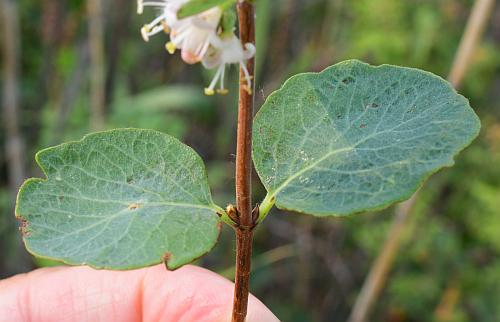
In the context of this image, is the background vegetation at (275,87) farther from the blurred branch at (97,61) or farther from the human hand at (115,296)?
the human hand at (115,296)

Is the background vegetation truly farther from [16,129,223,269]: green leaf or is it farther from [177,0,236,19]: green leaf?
[177,0,236,19]: green leaf

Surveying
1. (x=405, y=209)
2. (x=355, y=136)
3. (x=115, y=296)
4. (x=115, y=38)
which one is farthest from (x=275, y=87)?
(x=355, y=136)

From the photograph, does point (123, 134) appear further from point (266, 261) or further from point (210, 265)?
point (210, 265)

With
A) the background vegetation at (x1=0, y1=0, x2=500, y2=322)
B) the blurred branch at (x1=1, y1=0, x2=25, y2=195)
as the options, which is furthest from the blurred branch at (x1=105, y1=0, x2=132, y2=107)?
the blurred branch at (x1=1, y1=0, x2=25, y2=195)

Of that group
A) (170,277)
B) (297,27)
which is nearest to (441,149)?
(170,277)

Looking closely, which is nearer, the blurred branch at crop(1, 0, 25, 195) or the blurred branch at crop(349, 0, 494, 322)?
the blurred branch at crop(349, 0, 494, 322)

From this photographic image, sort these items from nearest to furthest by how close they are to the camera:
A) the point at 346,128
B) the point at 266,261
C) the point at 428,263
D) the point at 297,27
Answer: the point at 346,128
the point at 428,263
the point at 266,261
the point at 297,27

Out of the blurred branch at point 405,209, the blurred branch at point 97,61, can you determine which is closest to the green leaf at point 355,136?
the blurred branch at point 405,209

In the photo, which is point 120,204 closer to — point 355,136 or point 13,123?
point 355,136
